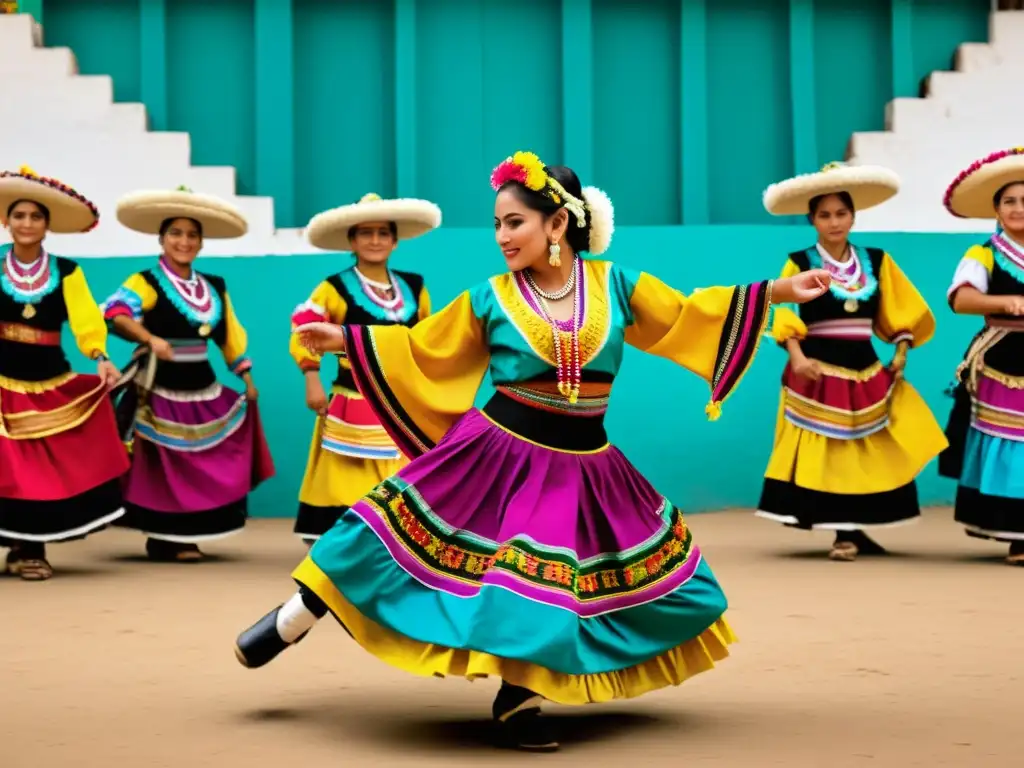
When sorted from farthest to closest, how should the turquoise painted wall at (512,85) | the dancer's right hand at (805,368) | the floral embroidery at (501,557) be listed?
the turquoise painted wall at (512,85)
the dancer's right hand at (805,368)
the floral embroidery at (501,557)

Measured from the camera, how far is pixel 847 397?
7184 millimetres

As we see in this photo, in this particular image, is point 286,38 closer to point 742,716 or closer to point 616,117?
point 616,117

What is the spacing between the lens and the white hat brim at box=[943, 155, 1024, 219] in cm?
685

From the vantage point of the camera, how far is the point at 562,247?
420 cm

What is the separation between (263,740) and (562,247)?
1.38 metres

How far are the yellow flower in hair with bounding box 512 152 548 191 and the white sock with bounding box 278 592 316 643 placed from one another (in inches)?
44.3

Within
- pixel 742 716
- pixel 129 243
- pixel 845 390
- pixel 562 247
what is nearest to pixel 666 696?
pixel 742 716

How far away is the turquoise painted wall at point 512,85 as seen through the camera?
10531mm

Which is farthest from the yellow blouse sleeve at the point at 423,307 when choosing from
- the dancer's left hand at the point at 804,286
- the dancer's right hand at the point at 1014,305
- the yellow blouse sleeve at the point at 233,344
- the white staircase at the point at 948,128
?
the white staircase at the point at 948,128

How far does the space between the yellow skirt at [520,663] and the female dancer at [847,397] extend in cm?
316

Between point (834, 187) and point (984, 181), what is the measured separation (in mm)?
624

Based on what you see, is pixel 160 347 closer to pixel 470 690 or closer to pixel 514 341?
pixel 470 690

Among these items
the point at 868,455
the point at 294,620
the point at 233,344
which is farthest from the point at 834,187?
the point at 294,620

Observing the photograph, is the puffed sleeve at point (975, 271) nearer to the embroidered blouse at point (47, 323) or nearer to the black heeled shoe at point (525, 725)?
the embroidered blouse at point (47, 323)
